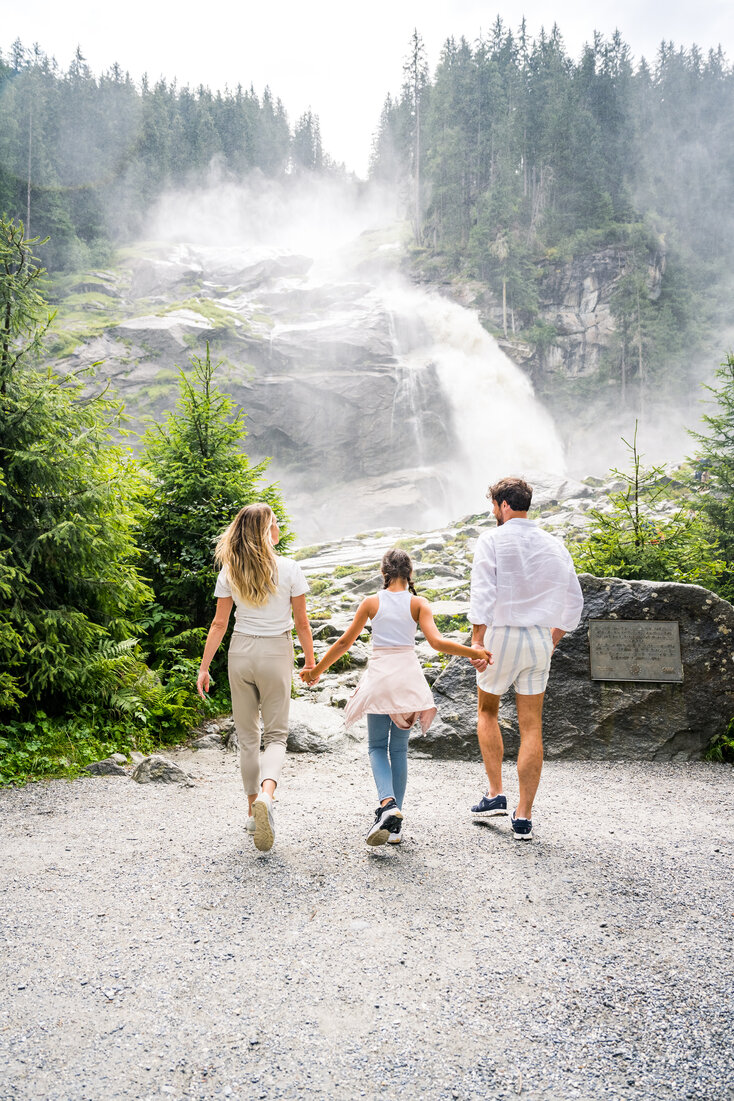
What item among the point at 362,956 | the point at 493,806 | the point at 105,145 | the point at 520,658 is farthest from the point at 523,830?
the point at 105,145

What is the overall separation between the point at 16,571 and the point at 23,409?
1453 millimetres

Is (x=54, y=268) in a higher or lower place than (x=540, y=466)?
higher

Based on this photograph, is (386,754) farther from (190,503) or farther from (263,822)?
(190,503)

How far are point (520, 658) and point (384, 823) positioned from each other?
1.21m

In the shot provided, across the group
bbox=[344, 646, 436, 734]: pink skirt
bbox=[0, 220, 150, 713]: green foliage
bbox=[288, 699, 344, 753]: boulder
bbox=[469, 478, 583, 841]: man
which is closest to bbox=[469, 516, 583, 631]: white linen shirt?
bbox=[469, 478, 583, 841]: man

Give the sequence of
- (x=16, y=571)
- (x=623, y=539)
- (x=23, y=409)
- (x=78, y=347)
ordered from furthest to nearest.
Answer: (x=78, y=347)
(x=623, y=539)
(x=23, y=409)
(x=16, y=571)

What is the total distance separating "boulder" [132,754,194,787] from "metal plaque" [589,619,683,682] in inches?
150

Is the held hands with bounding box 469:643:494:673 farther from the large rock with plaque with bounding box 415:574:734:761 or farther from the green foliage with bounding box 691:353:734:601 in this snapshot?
the green foliage with bounding box 691:353:734:601

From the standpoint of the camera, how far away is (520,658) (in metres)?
4.04

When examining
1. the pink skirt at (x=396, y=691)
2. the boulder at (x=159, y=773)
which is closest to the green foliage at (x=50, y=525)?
the boulder at (x=159, y=773)

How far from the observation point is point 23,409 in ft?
19.6

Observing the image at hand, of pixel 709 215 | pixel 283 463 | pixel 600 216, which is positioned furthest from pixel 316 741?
pixel 709 215

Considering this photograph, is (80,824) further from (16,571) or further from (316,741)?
(316,741)

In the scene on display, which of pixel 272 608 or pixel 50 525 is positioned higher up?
pixel 50 525
